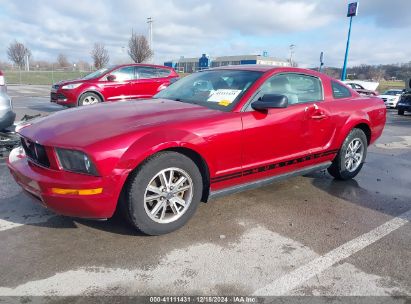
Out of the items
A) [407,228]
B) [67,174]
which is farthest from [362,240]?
[67,174]

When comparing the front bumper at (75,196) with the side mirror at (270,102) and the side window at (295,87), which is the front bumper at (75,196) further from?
the side window at (295,87)

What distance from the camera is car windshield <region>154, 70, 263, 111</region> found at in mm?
3680

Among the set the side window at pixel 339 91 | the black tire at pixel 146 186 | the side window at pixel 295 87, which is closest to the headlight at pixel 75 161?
the black tire at pixel 146 186

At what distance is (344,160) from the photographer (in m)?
4.84

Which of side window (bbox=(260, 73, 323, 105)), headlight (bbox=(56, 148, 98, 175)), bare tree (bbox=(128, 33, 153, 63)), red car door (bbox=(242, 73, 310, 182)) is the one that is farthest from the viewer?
bare tree (bbox=(128, 33, 153, 63))

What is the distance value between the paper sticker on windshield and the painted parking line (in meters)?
1.74

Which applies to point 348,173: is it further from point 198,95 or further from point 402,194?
point 198,95

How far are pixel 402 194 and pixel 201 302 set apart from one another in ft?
11.4

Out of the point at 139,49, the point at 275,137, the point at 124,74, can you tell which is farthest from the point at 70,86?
the point at 139,49

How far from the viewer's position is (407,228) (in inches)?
139

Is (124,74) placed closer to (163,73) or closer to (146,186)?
(163,73)

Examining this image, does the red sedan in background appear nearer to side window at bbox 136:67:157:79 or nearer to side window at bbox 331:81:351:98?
side window at bbox 136:67:157:79

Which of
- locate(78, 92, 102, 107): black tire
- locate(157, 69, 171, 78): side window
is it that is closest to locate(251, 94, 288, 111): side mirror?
locate(78, 92, 102, 107): black tire

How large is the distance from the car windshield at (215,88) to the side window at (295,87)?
0.19 metres
